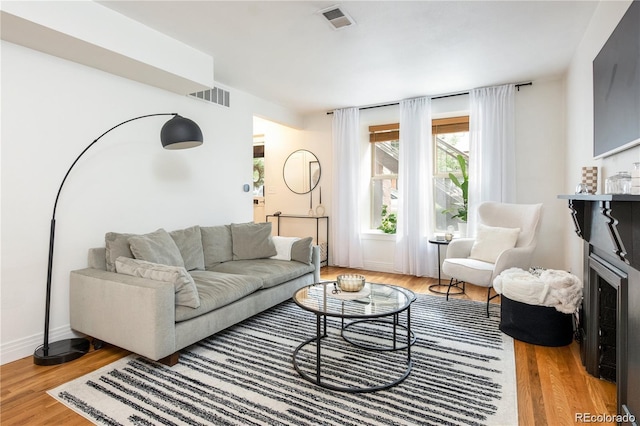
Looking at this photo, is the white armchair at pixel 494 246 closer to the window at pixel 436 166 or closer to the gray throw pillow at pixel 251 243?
the window at pixel 436 166

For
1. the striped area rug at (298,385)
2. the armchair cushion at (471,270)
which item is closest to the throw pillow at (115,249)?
the striped area rug at (298,385)

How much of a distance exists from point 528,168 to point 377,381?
3.38 m

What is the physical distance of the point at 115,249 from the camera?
8.77ft

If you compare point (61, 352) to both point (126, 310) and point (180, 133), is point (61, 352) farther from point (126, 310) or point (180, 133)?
point (180, 133)

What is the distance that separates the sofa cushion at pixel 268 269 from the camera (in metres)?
3.19

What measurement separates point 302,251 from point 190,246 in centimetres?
112

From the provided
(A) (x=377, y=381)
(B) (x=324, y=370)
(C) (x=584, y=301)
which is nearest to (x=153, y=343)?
(B) (x=324, y=370)

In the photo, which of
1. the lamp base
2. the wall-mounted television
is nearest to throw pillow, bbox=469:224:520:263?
the wall-mounted television

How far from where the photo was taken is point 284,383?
6.75 feet

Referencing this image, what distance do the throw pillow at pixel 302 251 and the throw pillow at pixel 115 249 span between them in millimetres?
1584

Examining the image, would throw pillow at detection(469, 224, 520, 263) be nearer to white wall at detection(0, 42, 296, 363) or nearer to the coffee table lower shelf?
the coffee table lower shelf

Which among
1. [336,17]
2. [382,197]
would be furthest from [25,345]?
[382,197]

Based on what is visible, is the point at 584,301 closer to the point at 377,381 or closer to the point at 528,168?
the point at 377,381

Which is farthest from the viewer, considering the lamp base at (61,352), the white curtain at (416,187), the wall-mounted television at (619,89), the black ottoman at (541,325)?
the white curtain at (416,187)
